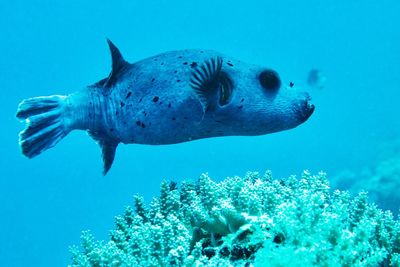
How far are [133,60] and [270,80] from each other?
52821 mm

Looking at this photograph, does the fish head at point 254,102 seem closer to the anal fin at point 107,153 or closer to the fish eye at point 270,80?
the fish eye at point 270,80

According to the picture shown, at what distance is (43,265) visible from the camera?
4647 cm

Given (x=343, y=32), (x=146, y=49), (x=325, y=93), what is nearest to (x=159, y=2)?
(x=146, y=49)

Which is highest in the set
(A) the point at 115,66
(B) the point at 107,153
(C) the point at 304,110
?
(A) the point at 115,66

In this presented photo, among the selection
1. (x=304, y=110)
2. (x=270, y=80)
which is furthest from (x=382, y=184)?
(x=270, y=80)

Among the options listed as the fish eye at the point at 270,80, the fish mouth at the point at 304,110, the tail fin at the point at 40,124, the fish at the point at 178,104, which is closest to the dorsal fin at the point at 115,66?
the fish at the point at 178,104

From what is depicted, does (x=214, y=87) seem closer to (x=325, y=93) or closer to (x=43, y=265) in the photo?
(x=43, y=265)

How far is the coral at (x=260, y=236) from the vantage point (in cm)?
226

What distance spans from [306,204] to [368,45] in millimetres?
139304

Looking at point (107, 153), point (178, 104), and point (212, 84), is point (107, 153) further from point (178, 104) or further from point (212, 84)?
point (212, 84)

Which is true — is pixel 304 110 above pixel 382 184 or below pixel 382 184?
below

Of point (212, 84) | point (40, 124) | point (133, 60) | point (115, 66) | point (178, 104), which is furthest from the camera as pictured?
point (133, 60)

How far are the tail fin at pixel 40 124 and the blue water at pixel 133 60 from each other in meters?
37.9

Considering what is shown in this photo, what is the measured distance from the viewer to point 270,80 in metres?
4.05
